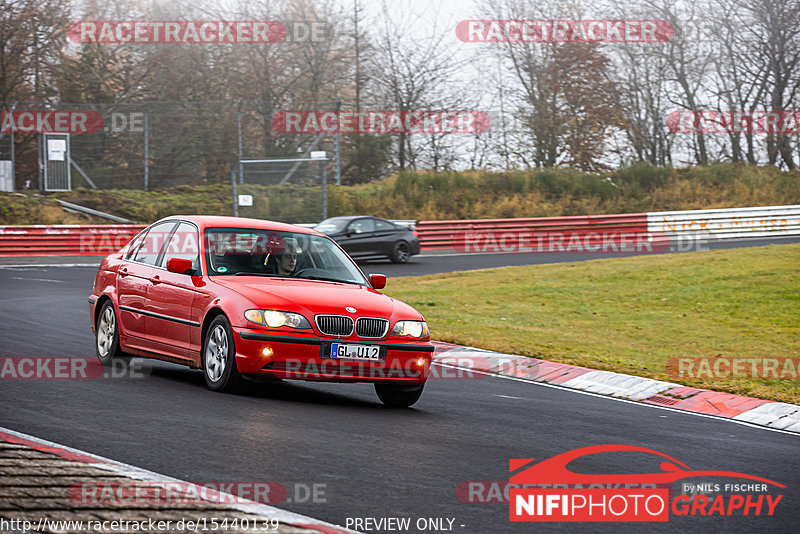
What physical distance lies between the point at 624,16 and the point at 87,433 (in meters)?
41.9

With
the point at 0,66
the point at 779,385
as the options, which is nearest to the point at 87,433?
the point at 779,385

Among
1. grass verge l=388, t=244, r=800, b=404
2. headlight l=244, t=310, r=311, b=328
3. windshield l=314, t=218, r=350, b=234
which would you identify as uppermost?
windshield l=314, t=218, r=350, b=234

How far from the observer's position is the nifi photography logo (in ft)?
17.9

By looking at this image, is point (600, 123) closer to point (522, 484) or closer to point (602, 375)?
→ point (602, 375)

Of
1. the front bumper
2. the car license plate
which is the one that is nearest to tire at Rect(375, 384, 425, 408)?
the front bumper

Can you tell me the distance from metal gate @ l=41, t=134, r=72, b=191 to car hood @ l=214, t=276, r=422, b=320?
25.3 m

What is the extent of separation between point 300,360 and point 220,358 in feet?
2.53

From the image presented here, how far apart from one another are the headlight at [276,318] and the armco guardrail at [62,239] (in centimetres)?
2093

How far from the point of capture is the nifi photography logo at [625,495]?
5461 millimetres

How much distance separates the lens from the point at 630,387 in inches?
415
